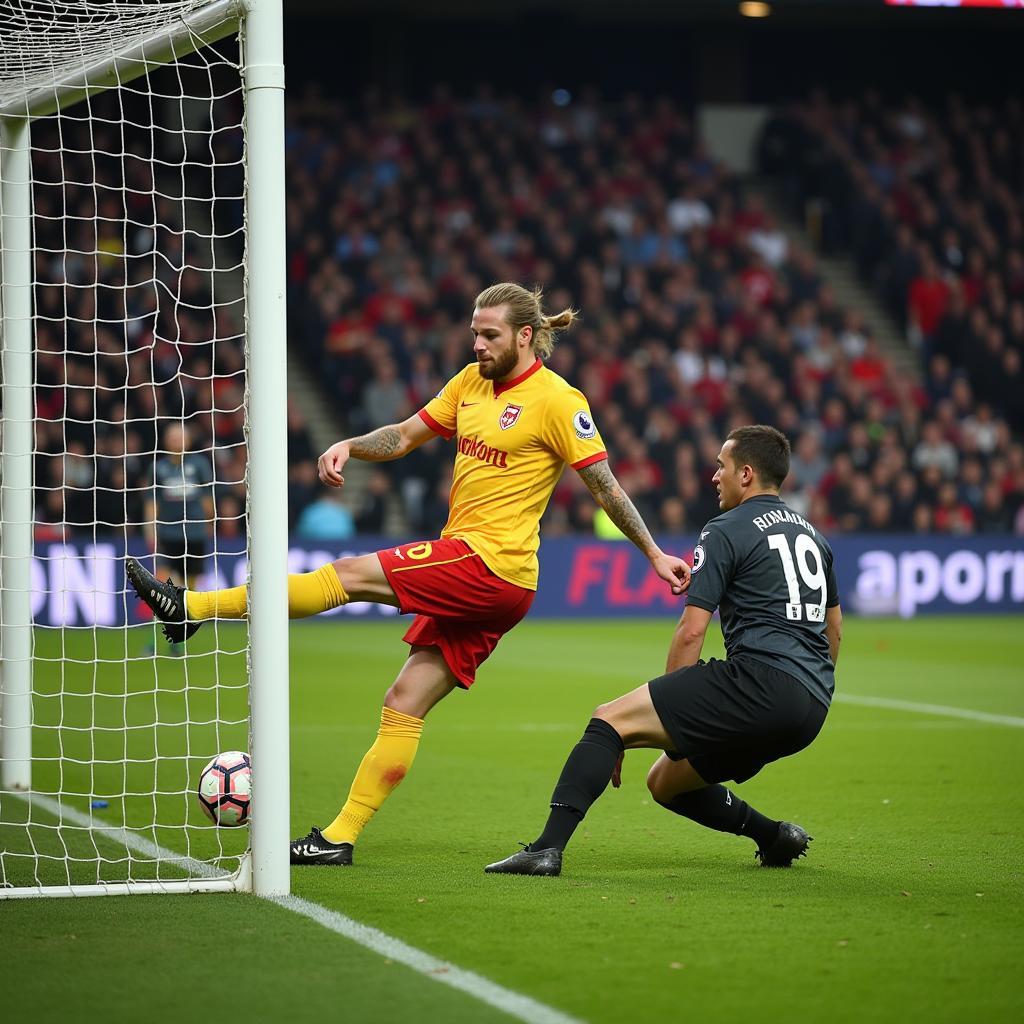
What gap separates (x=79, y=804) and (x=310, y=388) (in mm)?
15067

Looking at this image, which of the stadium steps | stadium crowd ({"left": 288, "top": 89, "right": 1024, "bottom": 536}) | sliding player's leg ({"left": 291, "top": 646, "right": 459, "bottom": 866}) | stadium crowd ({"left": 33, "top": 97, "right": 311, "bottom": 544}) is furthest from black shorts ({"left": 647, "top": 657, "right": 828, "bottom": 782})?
the stadium steps

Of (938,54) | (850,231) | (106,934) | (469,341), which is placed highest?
(938,54)

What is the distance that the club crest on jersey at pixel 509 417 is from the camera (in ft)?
18.6

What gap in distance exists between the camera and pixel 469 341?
826 inches

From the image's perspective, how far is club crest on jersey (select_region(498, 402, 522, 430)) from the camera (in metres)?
5.66

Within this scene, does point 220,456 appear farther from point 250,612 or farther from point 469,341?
point 250,612

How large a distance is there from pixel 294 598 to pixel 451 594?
0.53 m

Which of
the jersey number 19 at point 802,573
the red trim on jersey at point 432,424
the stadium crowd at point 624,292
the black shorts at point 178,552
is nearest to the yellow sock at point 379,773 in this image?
the red trim on jersey at point 432,424

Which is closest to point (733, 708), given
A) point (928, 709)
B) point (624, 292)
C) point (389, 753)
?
point (389, 753)

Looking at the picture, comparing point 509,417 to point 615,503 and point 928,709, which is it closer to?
point 615,503

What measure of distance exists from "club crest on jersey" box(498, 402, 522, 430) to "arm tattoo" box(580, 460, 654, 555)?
291 millimetres

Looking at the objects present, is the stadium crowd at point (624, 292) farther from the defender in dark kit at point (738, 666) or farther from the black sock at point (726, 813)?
the defender in dark kit at point (738, 666)

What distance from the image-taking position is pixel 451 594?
5.55 metres

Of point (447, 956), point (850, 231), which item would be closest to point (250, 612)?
point (447, 956)
